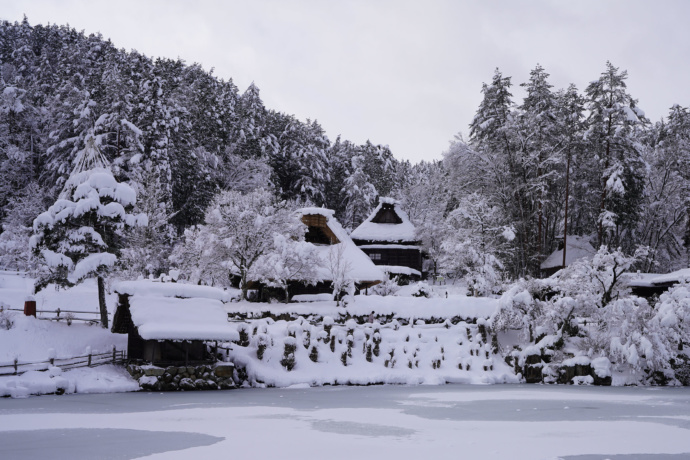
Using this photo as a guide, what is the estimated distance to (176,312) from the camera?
26031mm

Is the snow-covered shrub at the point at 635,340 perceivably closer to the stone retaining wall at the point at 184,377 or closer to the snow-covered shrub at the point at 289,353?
Answer: the snow-covered shrub at the point at 289,353

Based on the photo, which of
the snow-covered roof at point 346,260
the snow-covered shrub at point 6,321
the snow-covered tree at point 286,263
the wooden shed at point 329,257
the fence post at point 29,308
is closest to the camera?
the snow-covered shrub at point 6,321

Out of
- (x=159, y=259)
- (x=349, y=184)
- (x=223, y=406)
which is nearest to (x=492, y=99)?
(x=349, y=184)

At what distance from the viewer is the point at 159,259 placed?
41844 mm

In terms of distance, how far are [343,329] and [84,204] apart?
14.2 metres

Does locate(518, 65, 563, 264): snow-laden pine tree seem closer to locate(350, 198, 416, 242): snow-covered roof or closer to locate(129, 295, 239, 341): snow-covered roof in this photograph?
locate(350, 198, 416, 242): snow-covered roof

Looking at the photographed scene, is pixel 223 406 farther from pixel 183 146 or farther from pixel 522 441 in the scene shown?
pixel 183 146

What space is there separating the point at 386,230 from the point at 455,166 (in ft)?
40.5

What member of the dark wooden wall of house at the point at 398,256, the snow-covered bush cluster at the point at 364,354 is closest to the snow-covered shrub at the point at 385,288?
the snow-covered bush cluster at the point at 364,354

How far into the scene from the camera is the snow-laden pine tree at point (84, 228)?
27.9m

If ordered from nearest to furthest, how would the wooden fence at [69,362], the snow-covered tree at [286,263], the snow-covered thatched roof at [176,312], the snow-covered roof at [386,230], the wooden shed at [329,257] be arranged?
the wooden fence at [69,362], the snow-covered thatched roof at [176,312], the snow-covered tree at [286,263], the wooden shed at [329,257], the snow-covered roof at [386,230]

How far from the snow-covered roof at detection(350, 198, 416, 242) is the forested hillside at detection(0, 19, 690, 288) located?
3069 millimetres

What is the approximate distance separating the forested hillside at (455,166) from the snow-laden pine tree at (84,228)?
24.7 ft

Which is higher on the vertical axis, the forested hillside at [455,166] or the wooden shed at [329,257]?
the forested hillside at [455,166]
